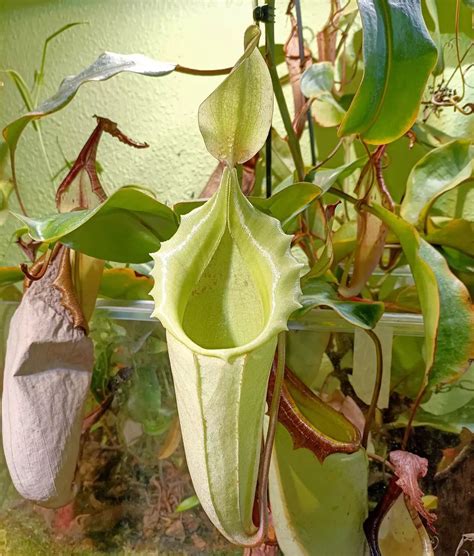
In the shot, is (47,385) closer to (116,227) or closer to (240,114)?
(116,227)

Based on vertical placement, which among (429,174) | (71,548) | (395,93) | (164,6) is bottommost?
(71,548)

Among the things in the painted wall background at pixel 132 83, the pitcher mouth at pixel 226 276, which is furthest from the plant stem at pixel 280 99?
the painted wall background at pixel 132 83

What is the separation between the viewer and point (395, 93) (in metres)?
0.56

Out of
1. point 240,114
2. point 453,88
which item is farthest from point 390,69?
point 453,88

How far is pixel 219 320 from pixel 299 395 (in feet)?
0.50

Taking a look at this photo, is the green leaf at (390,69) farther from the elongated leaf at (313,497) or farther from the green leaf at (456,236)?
the elongated leaf at (313,497)

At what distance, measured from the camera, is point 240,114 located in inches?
20.8

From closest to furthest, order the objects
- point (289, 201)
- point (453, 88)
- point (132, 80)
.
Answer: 1. point (289, 201)
2. point (453, 88)
3. point (132, 80)

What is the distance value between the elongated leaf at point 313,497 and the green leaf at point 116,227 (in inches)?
10.8

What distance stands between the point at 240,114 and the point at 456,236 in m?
0.36

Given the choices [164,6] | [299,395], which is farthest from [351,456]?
[164,6]

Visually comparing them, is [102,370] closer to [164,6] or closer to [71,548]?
[71,548]

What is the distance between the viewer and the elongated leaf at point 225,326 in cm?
49

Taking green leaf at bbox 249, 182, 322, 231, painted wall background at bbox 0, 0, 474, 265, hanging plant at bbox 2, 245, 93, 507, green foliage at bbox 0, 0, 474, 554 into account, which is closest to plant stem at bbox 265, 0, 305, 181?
green foliage at bbox 0, 0, 474, 554
